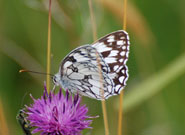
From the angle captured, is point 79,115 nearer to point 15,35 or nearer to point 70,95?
point 70,95

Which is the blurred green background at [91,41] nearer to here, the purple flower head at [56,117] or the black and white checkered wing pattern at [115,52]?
the black and white checkered wing pattern at [115,52]

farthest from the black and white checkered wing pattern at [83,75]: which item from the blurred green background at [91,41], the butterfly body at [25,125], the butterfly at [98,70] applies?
the blurred green background at [91,41]

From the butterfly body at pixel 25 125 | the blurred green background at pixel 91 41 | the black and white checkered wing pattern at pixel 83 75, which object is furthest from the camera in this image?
the blurred green background at pixel 91 41

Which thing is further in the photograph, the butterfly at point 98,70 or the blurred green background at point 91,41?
the blurred green background at point 91,41

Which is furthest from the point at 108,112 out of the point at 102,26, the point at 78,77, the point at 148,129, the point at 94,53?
the point at 94,53

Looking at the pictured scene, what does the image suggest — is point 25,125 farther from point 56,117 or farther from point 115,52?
point 115,52

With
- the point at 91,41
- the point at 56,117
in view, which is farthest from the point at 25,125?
the point at 91,41
